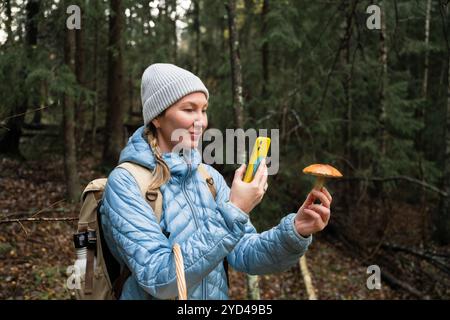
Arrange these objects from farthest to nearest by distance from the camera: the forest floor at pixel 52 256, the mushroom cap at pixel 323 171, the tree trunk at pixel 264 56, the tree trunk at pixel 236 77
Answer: the tree trunk at pixel 264 56 < the forest floor at pixel 52 256 < the tree trunk at pixel 236 77 < the mushroom cap at pixel 323 171

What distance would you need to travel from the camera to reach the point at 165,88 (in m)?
2.18

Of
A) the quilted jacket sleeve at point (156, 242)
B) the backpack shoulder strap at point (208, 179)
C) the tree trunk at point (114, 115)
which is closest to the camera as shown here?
the quilted jacket sleeve at point (156, 242)

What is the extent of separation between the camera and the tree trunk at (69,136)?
9016 mm

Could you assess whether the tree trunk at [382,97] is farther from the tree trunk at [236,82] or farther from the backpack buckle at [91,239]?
the backpack buckle at [91,239]

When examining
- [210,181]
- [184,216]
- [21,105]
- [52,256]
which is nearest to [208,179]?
[210,181]

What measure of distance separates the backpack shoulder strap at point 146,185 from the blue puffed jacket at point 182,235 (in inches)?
1.1

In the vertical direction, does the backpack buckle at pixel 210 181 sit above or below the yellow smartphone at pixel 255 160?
below

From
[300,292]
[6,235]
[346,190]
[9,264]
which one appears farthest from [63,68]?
[346,190]

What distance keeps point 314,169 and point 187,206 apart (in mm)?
674

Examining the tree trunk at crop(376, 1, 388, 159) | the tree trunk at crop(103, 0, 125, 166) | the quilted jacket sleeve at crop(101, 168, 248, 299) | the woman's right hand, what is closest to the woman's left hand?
the woman's right hand

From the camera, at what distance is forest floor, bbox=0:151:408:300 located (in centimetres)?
664

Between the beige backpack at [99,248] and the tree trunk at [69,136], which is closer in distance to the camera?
the beige backpack at [99,248]

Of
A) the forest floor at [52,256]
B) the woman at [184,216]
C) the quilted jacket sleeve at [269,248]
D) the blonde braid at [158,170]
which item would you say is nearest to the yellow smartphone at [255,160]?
the woman at [184,216]

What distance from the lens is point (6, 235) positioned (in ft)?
24.5
